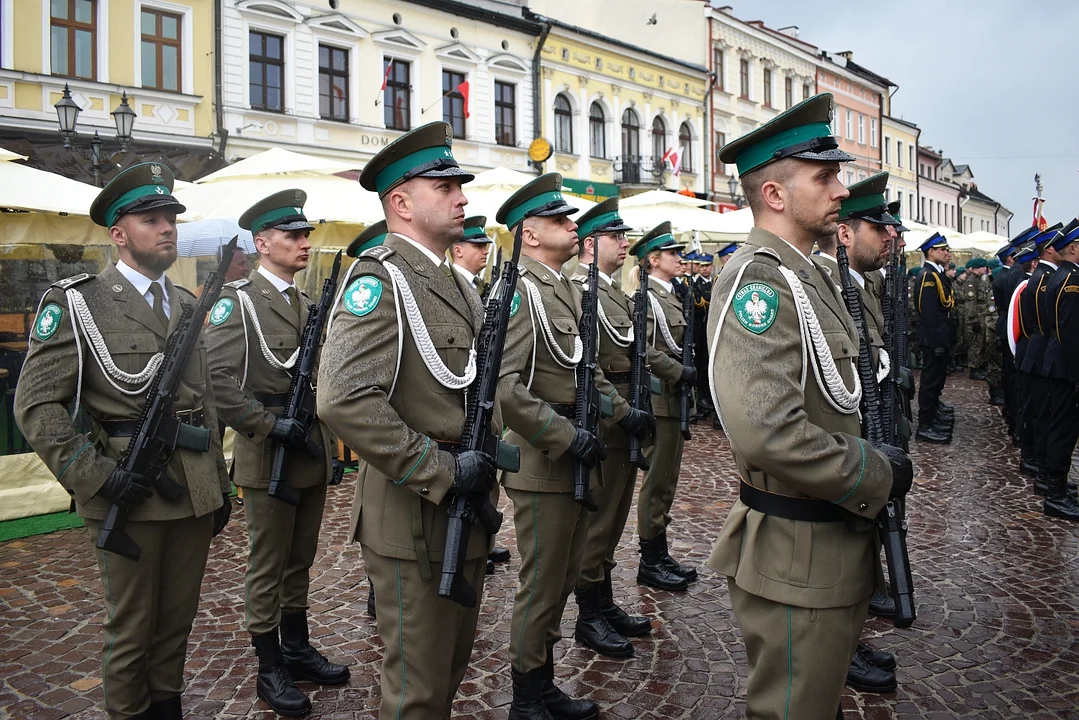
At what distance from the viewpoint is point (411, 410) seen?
278 centimetres

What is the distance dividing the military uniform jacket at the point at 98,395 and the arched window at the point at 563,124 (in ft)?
78.9

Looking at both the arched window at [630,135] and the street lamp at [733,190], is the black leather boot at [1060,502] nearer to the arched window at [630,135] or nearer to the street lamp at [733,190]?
the arched window at [630,135]

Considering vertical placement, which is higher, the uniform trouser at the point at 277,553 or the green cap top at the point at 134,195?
the green cap top at the point at 134,195

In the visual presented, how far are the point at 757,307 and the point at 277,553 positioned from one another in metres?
2.84

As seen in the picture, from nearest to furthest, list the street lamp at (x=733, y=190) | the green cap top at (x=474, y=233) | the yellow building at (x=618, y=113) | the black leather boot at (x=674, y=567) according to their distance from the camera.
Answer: the black leather boot at (x=674, y=567) < the green cap top at (x=474, y=233) < the yellow building at (x=618, y=113) < the street lamp at (x=733, y=190)

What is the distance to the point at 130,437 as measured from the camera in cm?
334

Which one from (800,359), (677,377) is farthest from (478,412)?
(677,377)

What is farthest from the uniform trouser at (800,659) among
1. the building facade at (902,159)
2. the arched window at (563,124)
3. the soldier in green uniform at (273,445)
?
the building facade at (902,159)

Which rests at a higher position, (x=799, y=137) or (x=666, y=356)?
(x=799, y=137)

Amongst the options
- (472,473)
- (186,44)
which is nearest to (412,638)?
(472,473)

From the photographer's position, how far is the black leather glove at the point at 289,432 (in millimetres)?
4168

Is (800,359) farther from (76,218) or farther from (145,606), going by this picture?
(76,218)

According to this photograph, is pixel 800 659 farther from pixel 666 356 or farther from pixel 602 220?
pixel 666 356

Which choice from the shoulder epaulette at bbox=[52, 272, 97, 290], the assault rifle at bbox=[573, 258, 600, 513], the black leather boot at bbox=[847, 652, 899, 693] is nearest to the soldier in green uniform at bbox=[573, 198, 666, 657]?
the assault rifle at bbox=[573, 258, 600, 513]
